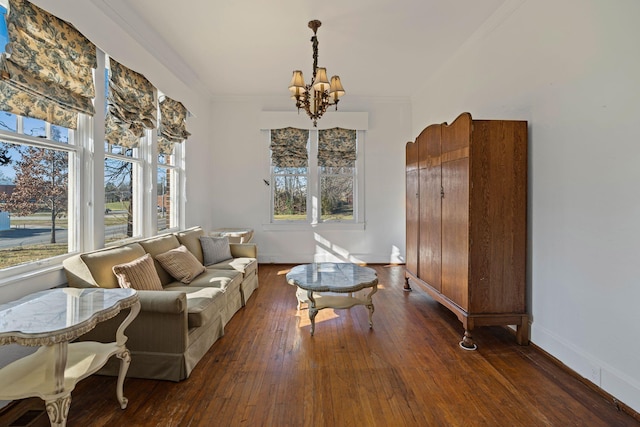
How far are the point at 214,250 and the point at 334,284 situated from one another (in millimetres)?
1860

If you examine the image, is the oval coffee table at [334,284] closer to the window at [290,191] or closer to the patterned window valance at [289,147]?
the window at [290,191]

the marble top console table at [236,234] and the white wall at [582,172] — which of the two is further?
the marble top console table at [236,234]

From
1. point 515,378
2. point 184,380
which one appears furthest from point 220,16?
point 515,378

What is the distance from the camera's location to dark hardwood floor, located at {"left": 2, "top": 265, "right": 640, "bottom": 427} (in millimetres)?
1824

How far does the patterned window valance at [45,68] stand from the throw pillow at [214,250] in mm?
1921

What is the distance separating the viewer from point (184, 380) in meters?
2.19

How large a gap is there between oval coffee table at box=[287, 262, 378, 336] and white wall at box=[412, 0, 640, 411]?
146cm

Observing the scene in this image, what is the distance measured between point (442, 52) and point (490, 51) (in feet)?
2.85

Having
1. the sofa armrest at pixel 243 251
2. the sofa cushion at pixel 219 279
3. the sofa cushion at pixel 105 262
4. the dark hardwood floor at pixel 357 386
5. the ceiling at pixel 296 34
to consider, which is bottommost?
the dark hardwood floor at pixel 357 386

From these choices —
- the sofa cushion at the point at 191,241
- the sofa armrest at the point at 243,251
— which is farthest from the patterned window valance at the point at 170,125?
the sofa armrest at the point at 243,251

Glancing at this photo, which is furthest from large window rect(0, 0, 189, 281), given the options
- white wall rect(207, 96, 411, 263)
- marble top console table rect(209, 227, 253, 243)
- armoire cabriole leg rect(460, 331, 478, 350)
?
armoire cabriole leg rect(460, 331, 478, 350)

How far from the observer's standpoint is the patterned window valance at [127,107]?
3008 millimetres

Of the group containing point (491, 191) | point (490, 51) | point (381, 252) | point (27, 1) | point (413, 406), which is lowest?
point (413, 406)

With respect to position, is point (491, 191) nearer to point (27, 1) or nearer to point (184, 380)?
point (184, 380)
